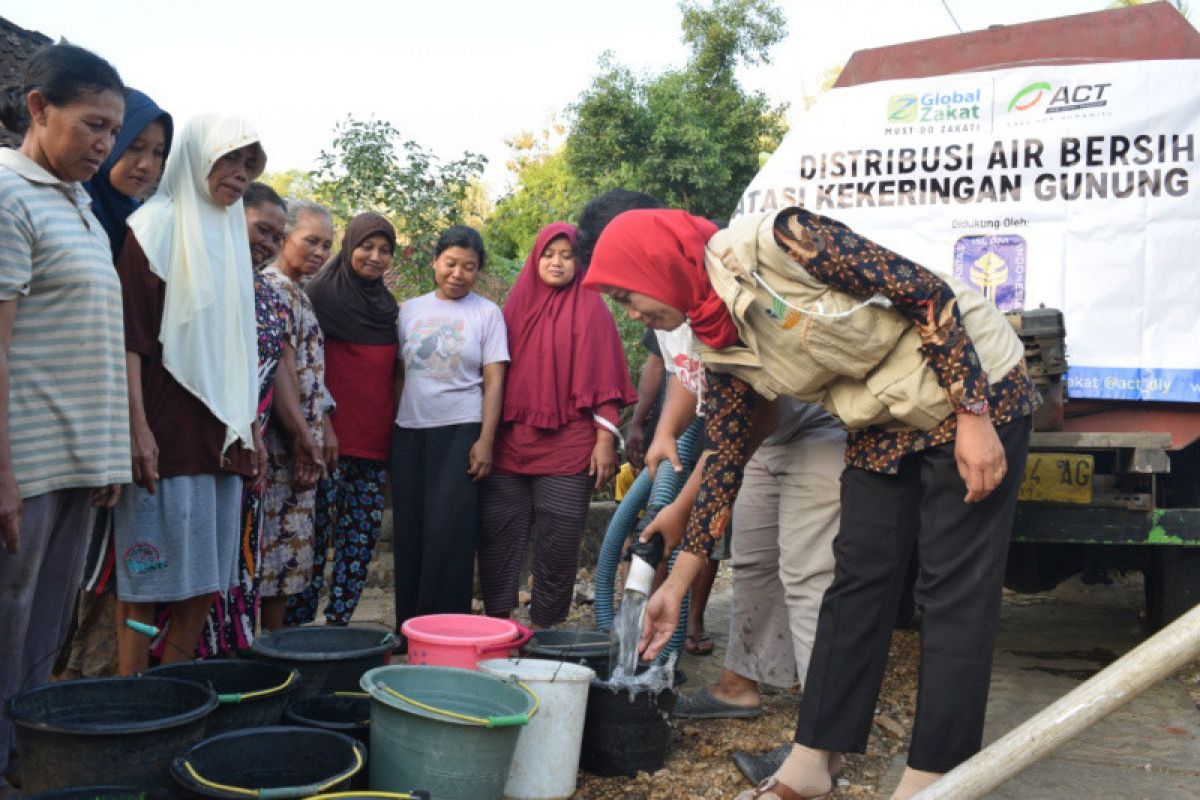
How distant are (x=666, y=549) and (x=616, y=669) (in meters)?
0.36

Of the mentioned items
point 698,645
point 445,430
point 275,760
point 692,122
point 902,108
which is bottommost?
point 698,645

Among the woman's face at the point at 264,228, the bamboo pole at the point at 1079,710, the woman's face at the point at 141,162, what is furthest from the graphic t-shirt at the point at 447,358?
the bamboo pole at the point at 1079,710

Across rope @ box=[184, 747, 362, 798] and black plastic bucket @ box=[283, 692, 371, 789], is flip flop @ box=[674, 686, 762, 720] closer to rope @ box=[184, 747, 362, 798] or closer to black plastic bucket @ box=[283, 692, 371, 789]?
black plastic bucket @ box=[283, 692, 371, 789]

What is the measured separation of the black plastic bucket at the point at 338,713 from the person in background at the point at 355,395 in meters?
1.42

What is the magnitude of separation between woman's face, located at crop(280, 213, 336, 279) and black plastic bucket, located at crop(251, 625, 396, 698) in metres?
1.59

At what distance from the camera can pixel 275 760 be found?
2.43 m

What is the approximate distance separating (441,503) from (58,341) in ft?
6.24

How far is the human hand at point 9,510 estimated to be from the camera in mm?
2330

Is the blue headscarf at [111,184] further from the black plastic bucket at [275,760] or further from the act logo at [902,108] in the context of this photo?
the act logo at [902,108]

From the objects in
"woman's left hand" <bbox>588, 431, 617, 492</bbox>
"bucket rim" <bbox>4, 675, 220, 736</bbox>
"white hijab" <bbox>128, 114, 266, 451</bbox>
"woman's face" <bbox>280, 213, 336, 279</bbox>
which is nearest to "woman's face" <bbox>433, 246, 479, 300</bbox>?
"woman's face" <bbox>280, 213, 336, 279</bbox>

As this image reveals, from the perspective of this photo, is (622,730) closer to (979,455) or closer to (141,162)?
(979,455)

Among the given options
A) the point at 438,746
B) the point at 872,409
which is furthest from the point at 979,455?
the point at 438,746

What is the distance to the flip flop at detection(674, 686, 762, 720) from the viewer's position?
3.52 metres

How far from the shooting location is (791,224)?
8.02 feet
